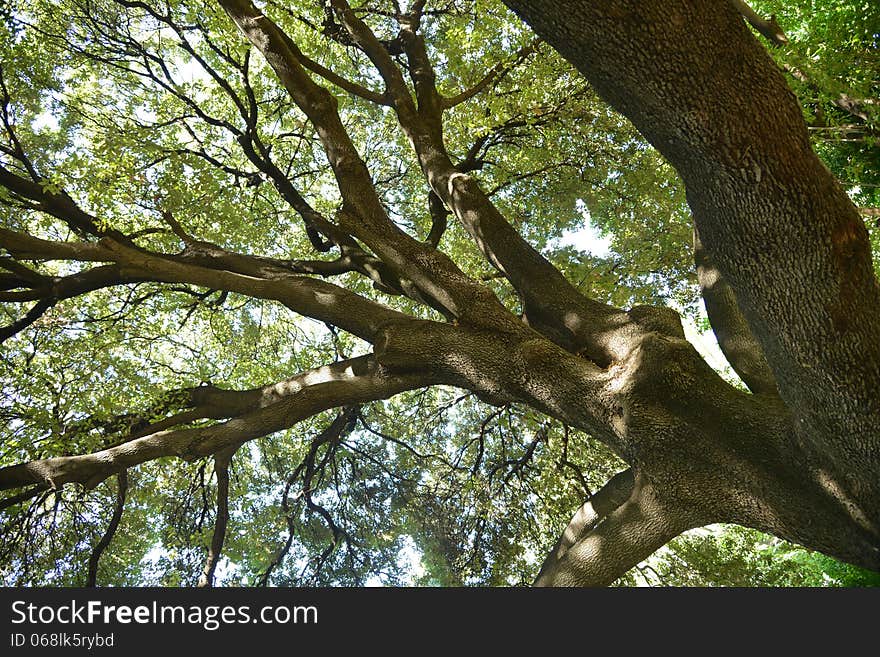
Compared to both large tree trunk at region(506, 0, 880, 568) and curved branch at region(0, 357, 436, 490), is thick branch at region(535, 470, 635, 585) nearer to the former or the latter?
curved branch at region(0, 357, 436, 490)

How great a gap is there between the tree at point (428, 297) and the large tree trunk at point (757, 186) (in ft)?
0.04

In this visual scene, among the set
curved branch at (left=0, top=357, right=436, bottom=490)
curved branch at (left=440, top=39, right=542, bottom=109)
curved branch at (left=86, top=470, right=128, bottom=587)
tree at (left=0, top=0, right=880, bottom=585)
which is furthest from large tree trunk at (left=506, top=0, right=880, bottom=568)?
curved branch at (left=86, top=470, right=128, bottom=587)

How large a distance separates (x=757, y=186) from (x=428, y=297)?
303 cm

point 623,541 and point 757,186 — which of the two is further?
point 623,541

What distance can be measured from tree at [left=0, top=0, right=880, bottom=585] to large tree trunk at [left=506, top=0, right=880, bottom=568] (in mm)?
13

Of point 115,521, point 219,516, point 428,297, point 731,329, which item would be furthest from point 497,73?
point 115,521

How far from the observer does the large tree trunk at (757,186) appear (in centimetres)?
240

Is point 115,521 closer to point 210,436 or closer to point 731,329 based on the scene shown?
point 210,436

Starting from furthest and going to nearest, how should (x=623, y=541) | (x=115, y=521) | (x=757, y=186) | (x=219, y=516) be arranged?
(x=219, y=516) → (x=115, y=521) → (x=623, y=541) → (x=757, y=186)

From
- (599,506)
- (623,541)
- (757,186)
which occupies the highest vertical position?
(757,186)

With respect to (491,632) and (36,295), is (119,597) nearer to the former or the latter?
(491,632)

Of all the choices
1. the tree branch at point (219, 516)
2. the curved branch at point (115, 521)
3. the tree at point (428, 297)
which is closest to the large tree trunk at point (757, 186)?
the tree at point (428, 297)

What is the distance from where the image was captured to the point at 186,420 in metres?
5.30

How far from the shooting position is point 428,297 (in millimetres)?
5160
